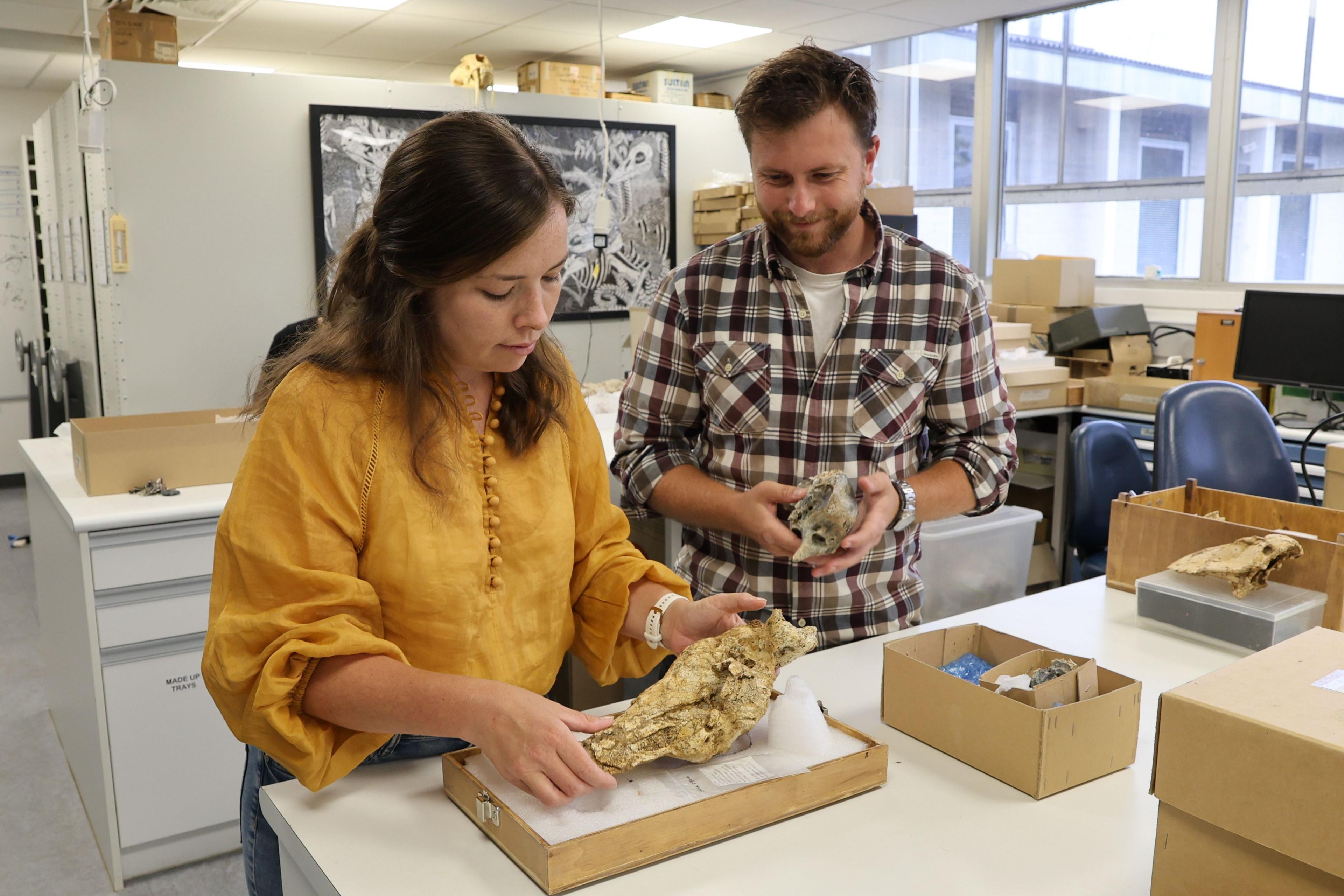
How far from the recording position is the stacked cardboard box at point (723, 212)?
5523mm

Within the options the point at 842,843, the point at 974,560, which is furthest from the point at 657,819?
the point at 974,560

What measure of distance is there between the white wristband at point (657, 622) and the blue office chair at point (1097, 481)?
2068mm

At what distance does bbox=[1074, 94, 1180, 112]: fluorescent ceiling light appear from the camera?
4.87 meters

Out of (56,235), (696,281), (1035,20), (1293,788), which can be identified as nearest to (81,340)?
(56,235)

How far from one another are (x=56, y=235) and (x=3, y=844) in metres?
4.26

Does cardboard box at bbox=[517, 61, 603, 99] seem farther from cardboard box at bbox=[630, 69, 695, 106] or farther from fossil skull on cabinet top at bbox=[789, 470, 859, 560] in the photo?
fossil skull on cabinet top at bbox=[789, 470, 859, 560]

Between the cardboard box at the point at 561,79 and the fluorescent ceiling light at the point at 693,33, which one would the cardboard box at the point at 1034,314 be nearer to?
the fluorescent ceiling light at the point at 693,33

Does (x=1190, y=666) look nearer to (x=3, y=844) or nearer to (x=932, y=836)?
(x=932, y=836)

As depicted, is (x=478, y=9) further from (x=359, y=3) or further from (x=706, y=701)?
(x=706, y=701)

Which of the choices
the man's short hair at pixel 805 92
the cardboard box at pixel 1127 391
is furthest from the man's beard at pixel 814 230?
the cardboard box at pixel 1127 391

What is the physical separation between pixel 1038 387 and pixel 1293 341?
0.91 m

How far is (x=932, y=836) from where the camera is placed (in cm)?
105

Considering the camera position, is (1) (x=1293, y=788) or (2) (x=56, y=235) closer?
(1) (x=1293, y=788)

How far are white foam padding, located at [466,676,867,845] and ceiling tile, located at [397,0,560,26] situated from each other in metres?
4.89
